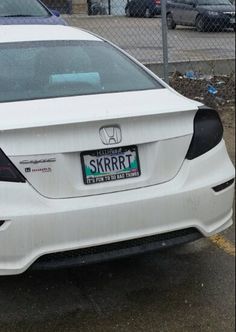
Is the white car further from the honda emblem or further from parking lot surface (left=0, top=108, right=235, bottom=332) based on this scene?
parking lot surface (left=0, top=108, right=235, bottom=332)

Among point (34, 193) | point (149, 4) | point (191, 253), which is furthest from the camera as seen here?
point (149, 4)

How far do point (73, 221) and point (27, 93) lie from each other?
862 millimetres

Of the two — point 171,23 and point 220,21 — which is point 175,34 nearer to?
point 171,23

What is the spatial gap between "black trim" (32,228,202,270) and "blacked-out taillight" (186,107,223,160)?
449mm

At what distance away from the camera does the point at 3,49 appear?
3.52m

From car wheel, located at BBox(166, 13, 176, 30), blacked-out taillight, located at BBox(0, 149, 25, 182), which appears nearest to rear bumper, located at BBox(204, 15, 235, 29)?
car wheel, located at BBox(166, 13, 176, 30)

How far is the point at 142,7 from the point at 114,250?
15.1ft

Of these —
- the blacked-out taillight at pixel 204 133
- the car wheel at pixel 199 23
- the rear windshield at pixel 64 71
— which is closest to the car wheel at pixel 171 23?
the car wheel at pixel 199 23

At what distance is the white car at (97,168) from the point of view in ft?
8.99

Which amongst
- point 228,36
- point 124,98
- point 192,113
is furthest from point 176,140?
point 228,36

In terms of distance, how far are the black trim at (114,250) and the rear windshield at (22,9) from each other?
3914 mm

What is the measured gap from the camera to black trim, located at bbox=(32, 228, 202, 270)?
9.34 feet

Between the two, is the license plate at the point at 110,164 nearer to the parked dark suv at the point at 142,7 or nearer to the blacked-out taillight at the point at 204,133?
the blacked-out taillight at the point at 204,133

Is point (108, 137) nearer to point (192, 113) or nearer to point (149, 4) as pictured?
point (192, 113)
